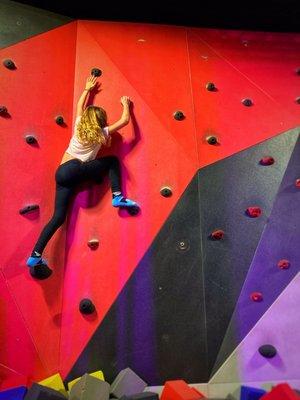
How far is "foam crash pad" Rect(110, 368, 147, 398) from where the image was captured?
7.67 ft

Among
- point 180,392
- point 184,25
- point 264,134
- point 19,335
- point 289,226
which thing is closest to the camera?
point 180,392

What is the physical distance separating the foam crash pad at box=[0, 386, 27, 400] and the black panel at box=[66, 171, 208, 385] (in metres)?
0.32

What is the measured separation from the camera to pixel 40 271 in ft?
8.28

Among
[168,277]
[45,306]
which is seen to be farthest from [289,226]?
[45,306]

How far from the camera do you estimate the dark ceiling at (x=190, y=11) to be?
3154mm

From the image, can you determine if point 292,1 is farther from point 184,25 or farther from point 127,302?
point 127,302

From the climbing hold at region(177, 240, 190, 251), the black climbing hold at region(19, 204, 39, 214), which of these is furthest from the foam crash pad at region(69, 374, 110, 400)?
the black climbing hold at region(19, 204, 39, 214)

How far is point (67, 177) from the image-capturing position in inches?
104

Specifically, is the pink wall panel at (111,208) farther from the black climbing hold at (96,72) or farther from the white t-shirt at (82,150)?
the white t-shirt at (82,150)

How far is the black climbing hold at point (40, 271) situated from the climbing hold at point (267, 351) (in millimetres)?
1583

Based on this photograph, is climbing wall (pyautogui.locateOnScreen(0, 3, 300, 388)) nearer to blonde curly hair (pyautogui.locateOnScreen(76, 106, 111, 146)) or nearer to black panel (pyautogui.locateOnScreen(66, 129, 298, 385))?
black panel (pyautogui.locateOnScreen(66, 129, 298, 385))

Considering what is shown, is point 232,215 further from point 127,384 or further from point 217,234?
point 127,384

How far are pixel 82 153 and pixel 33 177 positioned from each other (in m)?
0.40

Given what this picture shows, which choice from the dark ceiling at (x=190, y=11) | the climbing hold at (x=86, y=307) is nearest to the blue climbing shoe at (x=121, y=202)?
the climbing hold at (x=86, y=307)
